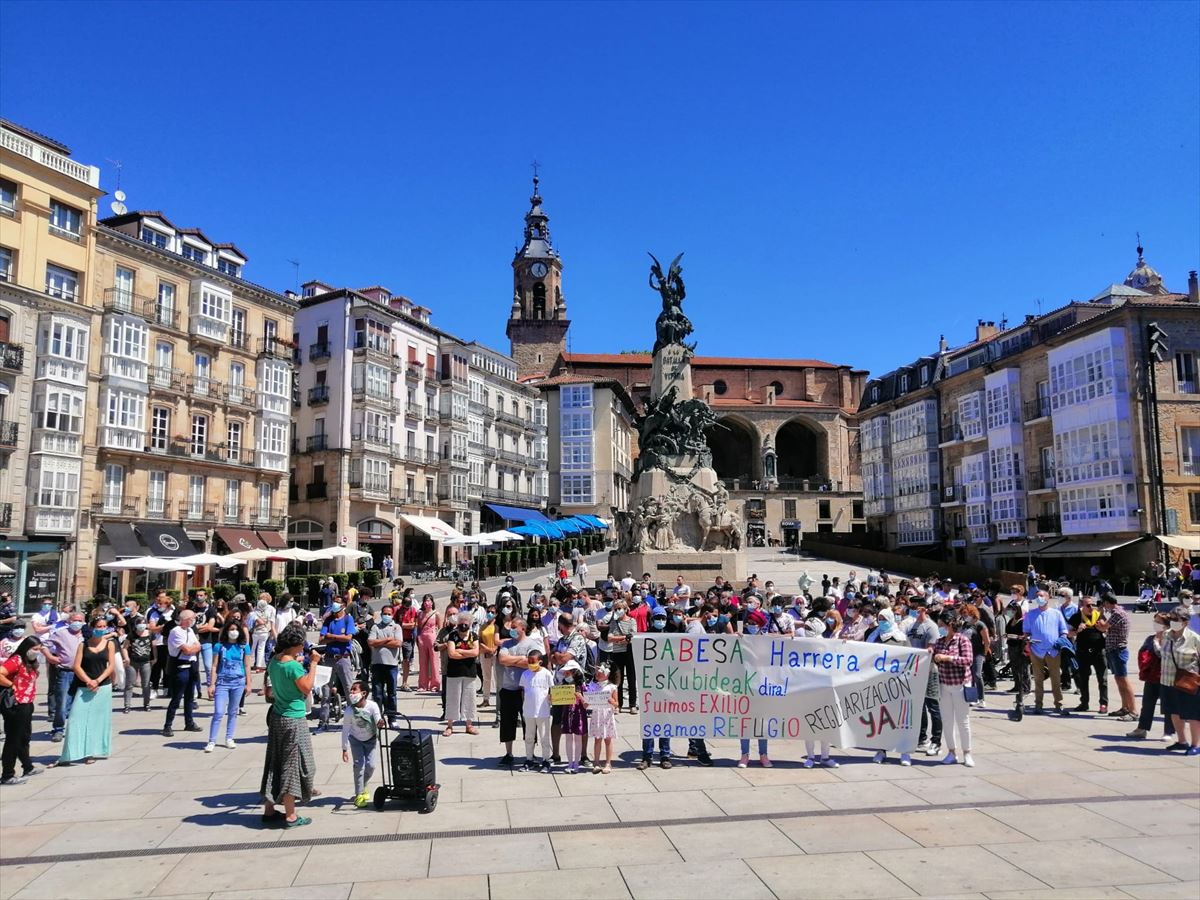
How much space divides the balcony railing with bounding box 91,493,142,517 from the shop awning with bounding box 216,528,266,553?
4.23 meters

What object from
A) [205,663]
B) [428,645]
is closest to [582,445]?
[205,663]

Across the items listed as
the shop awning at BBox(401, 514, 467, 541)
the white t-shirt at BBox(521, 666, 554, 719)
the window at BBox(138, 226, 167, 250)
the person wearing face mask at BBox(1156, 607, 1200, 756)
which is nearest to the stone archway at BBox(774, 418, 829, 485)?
A: the shop awning at BBox(401, 514, 467, 541)

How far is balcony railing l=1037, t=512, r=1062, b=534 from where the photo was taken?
4610cm

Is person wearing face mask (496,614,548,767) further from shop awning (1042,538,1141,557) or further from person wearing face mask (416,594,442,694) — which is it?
shop awning (1042,538,1141,557)

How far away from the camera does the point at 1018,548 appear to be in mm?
48625

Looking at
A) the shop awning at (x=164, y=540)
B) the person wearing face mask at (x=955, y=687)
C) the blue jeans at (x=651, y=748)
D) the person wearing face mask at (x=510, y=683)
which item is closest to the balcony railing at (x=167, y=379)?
the shop awning at (x=164, y=540)

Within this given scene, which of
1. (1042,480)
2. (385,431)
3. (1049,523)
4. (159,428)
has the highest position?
(385,431)

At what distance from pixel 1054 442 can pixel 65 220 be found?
47.2 metres

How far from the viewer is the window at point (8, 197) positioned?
3272 centimetres

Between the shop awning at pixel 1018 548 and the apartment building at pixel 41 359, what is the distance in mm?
44930

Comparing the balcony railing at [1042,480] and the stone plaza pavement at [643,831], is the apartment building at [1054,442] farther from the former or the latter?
the stone plaza pavement at [643,831]

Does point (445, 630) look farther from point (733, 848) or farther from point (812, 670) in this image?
point (733, 848)

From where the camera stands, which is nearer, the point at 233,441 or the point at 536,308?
the point at 233,441

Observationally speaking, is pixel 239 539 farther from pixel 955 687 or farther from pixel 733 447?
pixel 733 447
